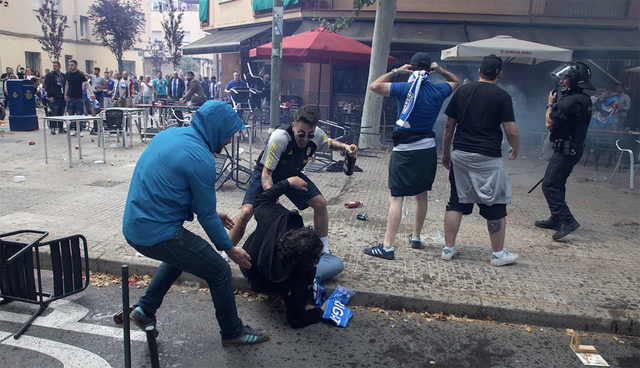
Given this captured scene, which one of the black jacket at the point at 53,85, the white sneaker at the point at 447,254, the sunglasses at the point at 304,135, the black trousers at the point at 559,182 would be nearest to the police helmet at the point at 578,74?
the black trousers at the point at 559,182

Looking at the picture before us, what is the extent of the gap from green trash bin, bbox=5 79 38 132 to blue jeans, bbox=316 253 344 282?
1233cm

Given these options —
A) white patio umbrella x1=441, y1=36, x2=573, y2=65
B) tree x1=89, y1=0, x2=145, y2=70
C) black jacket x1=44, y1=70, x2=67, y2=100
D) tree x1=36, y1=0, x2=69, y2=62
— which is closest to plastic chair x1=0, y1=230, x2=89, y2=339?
white patio umbrella x1=441, y1=36, x2=573, y2=65

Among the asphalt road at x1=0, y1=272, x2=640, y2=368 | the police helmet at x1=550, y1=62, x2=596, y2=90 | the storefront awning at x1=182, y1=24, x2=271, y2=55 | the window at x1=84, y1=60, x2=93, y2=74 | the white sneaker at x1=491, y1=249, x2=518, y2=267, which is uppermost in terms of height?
the storefront awning at x1=182, y1=24, x2=271, y2=55

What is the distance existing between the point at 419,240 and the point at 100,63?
40.1 metres

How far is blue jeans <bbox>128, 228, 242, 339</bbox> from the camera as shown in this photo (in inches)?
108

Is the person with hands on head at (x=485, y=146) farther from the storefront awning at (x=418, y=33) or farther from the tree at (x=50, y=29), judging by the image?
the tree at (x=50, y=29)

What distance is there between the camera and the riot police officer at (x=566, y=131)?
17.0ft

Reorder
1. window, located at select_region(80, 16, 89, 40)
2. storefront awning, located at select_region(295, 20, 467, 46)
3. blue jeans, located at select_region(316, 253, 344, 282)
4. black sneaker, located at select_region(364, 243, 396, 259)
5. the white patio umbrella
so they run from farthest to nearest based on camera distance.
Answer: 1. window, located at select_region(80, 16, 89, 40)
2. storefront awning, located at select_region(295, 20, 467, 46)
3. the white patio umbrella
4. black sneaker, located at select_region(364, 243, 396, 259)
5. blue jeans, located at select_region(316, 253, 344, 282)

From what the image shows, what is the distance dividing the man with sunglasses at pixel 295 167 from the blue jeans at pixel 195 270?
39.3 inches

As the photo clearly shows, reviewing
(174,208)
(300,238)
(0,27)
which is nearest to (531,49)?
(300,238)

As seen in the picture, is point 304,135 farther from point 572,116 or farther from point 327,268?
point 572,116

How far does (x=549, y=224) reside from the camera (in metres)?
5.71

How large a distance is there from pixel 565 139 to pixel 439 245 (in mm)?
1985

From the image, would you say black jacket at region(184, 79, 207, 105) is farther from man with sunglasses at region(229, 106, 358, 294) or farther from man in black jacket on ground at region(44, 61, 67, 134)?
man with sunglasses at region(229, 106, 358, 294)
